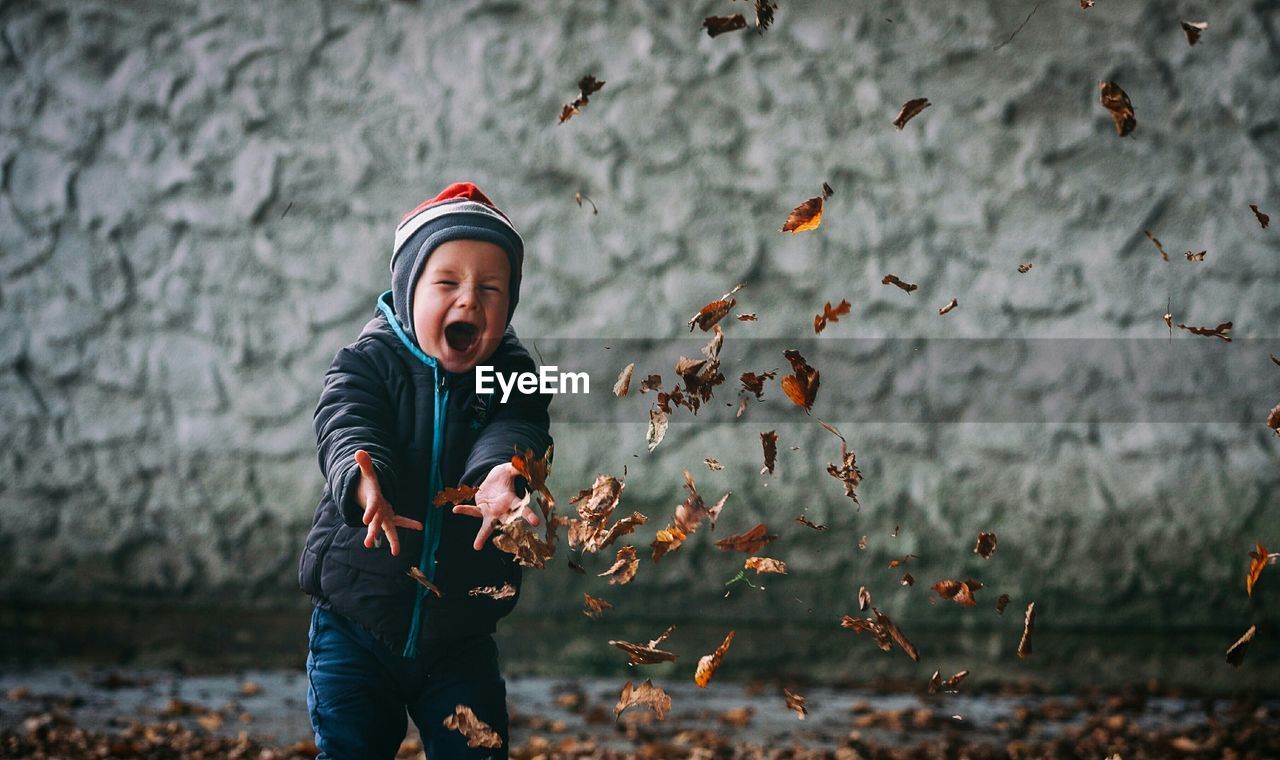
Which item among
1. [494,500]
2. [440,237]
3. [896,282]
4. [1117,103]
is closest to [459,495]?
[494,500]

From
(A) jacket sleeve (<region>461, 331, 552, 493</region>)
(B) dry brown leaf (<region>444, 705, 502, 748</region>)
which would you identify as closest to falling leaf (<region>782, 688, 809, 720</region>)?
(B) dry brown leaf (<region>444, 705, 502, 748</region>)

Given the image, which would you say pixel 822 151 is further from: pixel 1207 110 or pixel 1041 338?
pixel 1207 110

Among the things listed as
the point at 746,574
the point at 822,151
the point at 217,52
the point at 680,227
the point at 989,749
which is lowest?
the point at 989,749

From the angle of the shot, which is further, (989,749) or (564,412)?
(564,412)

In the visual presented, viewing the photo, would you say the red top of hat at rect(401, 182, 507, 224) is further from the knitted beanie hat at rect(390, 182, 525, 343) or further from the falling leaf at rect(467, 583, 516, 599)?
the falling leaf at rect(467, 583, 516, 599)

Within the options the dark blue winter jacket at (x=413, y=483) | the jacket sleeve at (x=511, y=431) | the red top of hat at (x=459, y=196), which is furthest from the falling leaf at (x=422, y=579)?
the red top of hat at (x=459, y=196)

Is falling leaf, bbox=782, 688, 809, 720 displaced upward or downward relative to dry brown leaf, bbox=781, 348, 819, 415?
downward

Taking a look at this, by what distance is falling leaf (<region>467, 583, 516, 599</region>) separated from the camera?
1692 millimetres

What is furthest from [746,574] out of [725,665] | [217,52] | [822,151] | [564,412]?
[217,52]

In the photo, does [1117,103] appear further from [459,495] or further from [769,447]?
[459,495]

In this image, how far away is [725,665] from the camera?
312 centimetres

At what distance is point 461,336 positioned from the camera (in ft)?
5.54

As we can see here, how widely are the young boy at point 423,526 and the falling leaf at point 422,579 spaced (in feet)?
0.04

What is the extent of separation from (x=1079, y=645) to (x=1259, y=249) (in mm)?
1169
